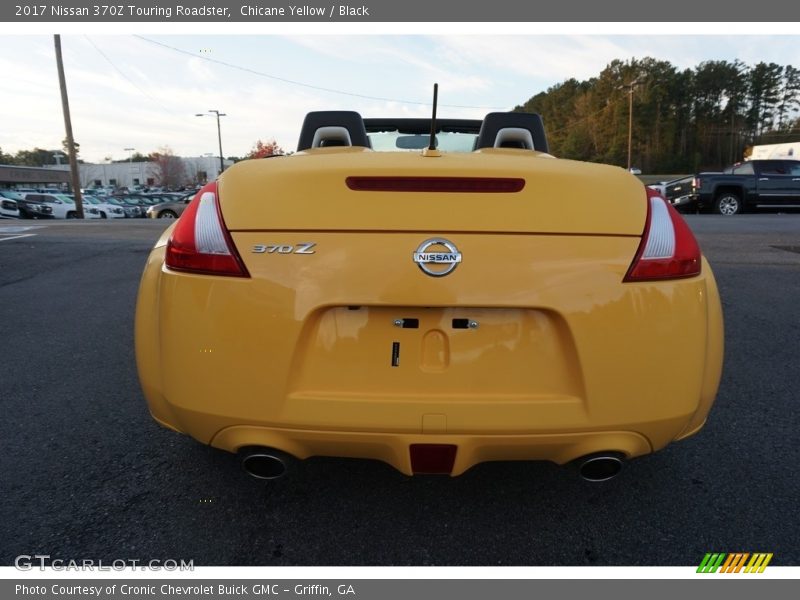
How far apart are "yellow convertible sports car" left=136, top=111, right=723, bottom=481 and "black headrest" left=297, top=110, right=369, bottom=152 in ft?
5.19

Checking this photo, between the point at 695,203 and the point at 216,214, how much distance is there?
1800 cm

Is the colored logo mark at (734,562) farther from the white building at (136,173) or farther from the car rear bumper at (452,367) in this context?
the white building at (136,173)

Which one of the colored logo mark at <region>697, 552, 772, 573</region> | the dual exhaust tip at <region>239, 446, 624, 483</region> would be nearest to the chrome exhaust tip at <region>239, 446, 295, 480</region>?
the dual exhaust tip at <region>239, 446, 624, 483</region>

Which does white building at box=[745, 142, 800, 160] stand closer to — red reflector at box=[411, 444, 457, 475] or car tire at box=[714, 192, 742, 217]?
car tire at box=[714, 192, 742, 217]

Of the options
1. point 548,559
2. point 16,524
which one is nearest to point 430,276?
point 548,559

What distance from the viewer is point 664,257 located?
63.1 inches

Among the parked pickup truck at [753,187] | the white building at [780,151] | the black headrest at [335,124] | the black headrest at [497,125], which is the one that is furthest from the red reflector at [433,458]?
the white building at [780,151]

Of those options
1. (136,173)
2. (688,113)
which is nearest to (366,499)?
(688,113)

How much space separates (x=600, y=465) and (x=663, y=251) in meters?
0.69

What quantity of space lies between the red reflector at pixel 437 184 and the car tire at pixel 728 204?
1780 cm

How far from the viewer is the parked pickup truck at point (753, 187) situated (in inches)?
637

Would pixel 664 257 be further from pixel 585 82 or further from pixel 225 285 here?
pixel 585 82

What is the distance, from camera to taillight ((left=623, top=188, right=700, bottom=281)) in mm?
1570

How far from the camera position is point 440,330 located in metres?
1.56
